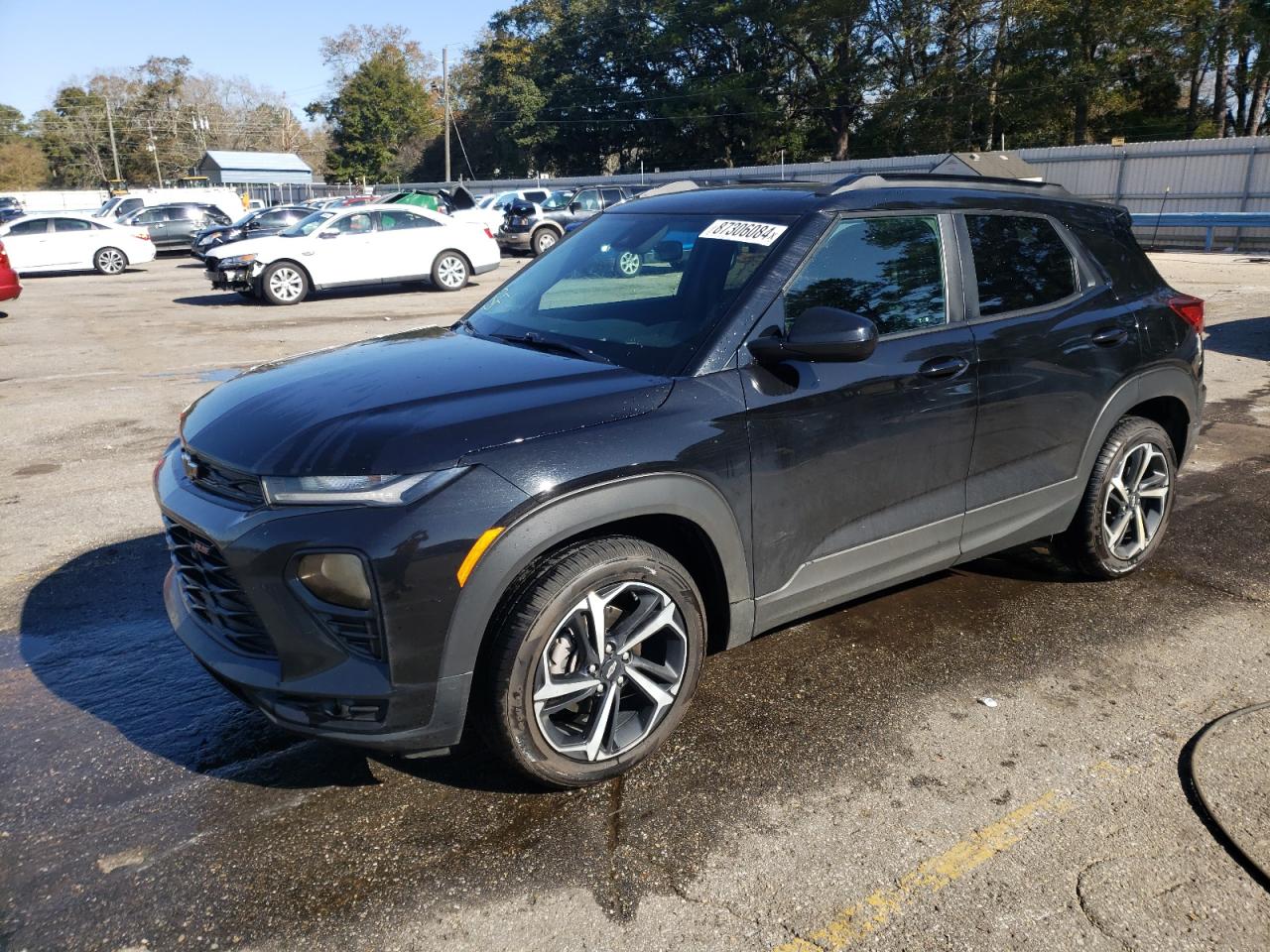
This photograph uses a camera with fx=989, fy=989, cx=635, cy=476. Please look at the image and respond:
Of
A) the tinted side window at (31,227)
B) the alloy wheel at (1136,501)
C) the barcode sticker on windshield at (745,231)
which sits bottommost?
the alloy wheel at (1136,501)

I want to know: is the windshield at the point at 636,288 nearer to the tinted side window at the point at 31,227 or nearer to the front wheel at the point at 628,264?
the front wheel at the point at 628,264

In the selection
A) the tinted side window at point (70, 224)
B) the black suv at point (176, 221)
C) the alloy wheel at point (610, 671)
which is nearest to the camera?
the alloy wheel at point (610, 671)

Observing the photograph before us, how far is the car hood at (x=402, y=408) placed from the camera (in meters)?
2.77

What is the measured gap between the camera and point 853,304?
Result: 11.9ft

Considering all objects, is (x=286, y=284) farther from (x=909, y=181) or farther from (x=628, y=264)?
(x=909, y=181)

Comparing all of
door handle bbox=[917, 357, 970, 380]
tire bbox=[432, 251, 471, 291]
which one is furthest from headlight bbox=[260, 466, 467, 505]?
tire bbox=[432, 251, 471, 291]

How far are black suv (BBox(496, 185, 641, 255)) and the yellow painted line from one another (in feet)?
80.1

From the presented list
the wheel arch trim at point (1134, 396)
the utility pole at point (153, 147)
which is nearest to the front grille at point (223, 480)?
the wheel arch trim at point (1134, 396)

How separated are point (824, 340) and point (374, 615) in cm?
162

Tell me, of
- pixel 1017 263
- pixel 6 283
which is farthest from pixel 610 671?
pixel 6 283

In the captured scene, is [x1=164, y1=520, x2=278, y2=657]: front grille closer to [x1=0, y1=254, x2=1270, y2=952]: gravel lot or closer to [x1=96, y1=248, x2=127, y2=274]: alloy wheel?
[x1=0, y1=254, x2=1270, y2=952]: gravel lot

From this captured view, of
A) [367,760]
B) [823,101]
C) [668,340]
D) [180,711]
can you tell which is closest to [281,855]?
[367,760]

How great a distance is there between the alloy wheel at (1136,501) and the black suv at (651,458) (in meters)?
0.03

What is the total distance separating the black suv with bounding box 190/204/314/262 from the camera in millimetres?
24872
